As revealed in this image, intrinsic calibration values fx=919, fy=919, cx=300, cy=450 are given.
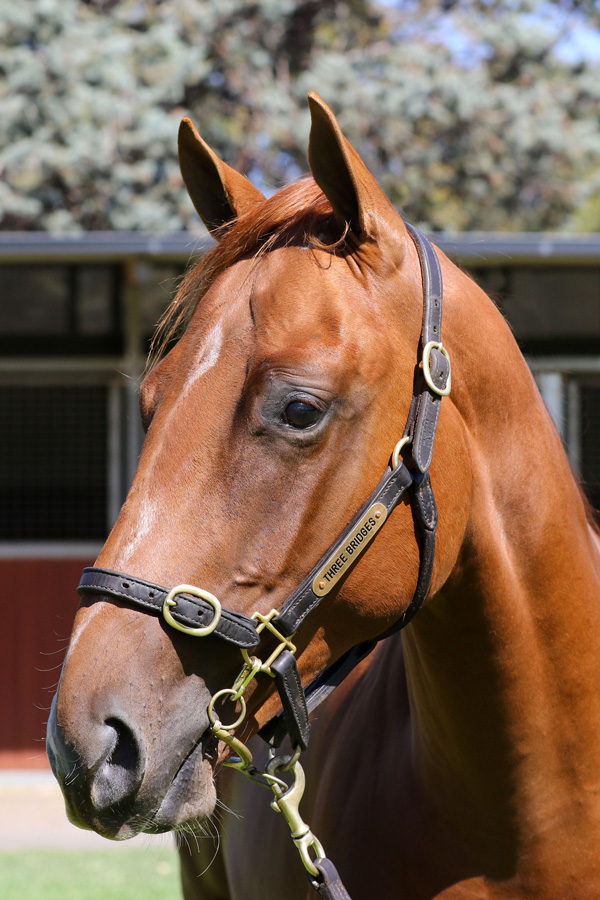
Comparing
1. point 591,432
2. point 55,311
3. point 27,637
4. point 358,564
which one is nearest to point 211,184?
point 358,564

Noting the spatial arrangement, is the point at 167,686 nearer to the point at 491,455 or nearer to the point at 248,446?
the point at 248,446

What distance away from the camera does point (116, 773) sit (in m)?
1.37

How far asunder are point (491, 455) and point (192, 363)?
0.60 m

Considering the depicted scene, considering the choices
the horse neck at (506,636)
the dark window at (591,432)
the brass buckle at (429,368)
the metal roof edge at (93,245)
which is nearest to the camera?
the brass buckle at (429,368)

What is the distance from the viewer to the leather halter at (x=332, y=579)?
1.41 metres

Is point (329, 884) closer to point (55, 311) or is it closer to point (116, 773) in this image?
point (116, 773)

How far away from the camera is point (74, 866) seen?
557 cm

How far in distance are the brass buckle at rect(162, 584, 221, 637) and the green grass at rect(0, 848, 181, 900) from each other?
13.9 ft

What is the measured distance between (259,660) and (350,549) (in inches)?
9.1

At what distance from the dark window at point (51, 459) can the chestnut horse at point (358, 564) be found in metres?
6.14

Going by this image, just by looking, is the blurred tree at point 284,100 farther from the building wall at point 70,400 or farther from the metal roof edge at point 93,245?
the metal roof edge at point 93,245

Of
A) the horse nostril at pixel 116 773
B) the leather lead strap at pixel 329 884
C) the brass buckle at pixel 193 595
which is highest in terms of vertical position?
the brass buckle at pixel 193 595

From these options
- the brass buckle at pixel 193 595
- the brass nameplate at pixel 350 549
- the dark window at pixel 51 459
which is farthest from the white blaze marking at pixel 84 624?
the dark window at pixel 51 459

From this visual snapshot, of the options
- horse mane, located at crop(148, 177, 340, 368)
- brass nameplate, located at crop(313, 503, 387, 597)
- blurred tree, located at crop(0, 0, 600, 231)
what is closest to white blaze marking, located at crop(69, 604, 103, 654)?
brass nameplate, located at crop(313, 503, 387, 597)
